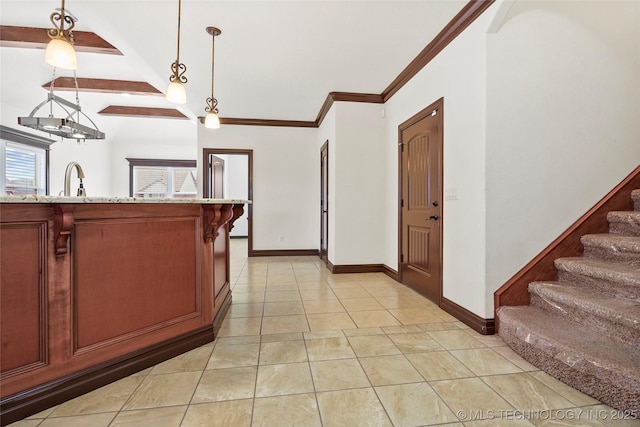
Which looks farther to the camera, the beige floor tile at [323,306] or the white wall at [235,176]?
the white wall at [235,176]

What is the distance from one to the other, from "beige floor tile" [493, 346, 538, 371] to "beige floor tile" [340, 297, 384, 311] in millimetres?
1083

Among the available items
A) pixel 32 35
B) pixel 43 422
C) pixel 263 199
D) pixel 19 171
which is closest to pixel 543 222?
pixel 43 422

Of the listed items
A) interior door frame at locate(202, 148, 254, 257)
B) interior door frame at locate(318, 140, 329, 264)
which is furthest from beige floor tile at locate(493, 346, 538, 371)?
interior door frame at locate(202, 148, 254, 257)

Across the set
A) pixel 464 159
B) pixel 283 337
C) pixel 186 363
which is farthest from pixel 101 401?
pixel 464 159

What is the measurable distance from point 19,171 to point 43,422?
5.94 meters

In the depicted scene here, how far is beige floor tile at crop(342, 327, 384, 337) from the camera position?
90.4 inches

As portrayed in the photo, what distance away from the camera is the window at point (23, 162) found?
16.3ft

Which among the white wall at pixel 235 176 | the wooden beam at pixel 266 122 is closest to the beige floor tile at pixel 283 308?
the wooden beam at pixel 266 122

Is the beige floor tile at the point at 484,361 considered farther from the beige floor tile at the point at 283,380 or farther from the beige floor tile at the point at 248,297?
the beige floor tile at the point at 248,297

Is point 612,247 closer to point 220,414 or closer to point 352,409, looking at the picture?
point 352,409

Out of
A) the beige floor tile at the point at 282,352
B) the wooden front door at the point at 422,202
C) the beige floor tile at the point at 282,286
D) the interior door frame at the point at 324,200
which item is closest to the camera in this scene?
the beige floor tile at the point at 282,352

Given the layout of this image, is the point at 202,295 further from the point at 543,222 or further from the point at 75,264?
the point at 543,222

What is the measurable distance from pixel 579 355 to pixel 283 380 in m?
1.64

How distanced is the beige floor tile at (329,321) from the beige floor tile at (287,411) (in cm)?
89
